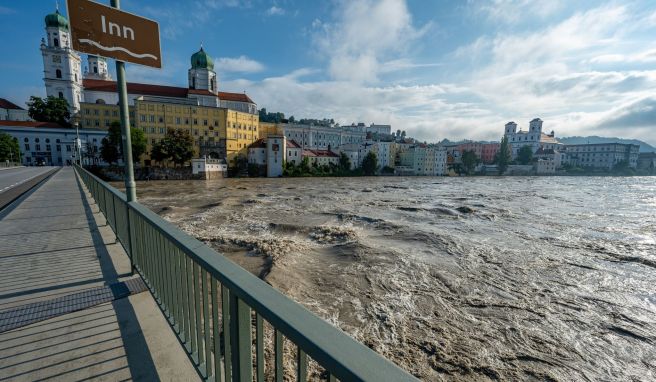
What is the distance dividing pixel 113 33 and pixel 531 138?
149681mm

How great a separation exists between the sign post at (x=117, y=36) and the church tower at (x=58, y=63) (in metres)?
87.6

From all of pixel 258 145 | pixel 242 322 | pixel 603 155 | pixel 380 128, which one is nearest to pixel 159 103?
pixel 258 145

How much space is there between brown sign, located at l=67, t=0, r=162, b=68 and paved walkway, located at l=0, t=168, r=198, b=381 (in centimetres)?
290

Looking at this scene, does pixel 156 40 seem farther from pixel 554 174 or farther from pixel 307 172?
pixel 554 174

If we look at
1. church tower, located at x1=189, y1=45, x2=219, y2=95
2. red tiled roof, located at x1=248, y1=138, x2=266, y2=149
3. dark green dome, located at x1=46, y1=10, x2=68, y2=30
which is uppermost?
dark green dome, located at x1=46, y1=10, x2=68, y2=30

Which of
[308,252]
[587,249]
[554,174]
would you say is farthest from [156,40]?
[554,174]

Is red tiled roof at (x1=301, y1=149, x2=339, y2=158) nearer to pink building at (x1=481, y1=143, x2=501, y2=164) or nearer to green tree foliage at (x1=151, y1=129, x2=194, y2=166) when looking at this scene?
green tree foliage at (x1=151, y1=129, x2=194, y2=166)

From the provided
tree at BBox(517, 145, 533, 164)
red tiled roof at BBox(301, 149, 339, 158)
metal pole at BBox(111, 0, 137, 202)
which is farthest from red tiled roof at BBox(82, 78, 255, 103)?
tree at BBox(517, 145, 533, 164)

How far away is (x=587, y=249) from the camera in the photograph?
1324 centimetres

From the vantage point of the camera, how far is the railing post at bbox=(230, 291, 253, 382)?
4.79 ft

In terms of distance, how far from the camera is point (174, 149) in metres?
50.4

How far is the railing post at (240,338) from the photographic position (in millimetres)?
1460

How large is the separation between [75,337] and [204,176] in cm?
5313

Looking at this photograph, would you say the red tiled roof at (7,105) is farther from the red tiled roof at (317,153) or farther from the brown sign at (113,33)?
the brown sign at (113,33)
